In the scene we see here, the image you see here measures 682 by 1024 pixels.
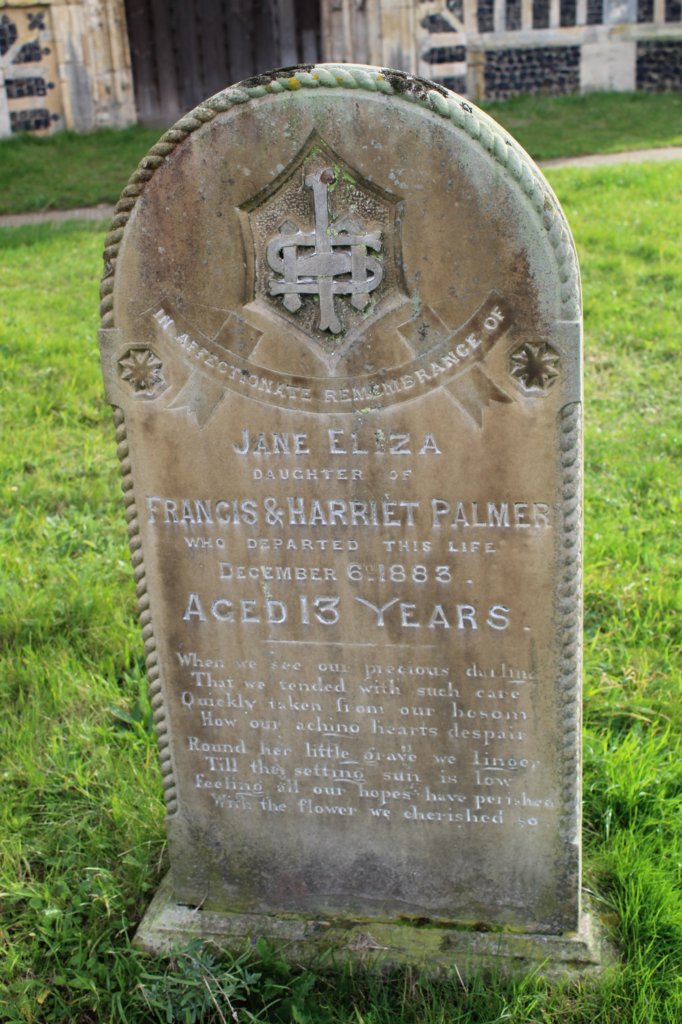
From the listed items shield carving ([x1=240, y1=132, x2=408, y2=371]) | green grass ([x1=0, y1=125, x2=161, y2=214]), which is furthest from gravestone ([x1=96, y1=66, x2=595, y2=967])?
green grass ([x1=0, y1=125, x2=161, y2=214])

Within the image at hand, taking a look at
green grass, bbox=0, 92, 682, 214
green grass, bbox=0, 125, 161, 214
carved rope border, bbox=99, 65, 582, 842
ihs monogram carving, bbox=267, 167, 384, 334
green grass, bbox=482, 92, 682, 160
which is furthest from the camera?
green grass, bbox=482, 92, 682, 160

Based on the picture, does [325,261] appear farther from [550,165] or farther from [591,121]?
[591,121]

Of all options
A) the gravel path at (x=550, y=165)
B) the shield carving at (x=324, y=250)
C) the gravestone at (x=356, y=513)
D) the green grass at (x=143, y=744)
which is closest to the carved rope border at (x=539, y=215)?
the gravestone at (x=356, y=513)

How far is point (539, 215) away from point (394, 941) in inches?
71.8

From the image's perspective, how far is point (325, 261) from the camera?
89.5 inches

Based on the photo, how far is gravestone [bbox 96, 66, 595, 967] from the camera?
2209mm

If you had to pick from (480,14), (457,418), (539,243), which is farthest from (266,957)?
(480,14)

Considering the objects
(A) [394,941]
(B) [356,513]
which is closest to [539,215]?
(B) [356,513]

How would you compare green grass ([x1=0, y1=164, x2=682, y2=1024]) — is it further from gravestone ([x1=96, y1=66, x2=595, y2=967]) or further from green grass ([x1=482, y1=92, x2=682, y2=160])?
green grass ([x1=482, y1=92, x2=682, y2=160])

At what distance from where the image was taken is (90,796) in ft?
10.7

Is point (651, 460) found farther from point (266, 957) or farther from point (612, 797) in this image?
point (266, 957)

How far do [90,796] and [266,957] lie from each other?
33.1 inches

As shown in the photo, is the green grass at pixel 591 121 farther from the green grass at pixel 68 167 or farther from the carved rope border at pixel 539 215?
the carved rope border at pixel 539 215

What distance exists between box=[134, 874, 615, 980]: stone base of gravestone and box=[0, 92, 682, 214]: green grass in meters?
9.20
